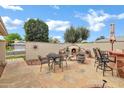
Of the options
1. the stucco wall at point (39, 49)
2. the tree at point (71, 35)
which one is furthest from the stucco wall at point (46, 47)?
the tree at point (71, 35)

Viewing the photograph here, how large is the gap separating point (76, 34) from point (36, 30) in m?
4.46

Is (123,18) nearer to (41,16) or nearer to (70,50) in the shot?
(70,50)

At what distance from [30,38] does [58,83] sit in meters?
15.3

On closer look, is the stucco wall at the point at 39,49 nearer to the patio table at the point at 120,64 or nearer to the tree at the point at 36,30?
the patio table at the point at 120,64

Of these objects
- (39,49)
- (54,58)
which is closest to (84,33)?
(39,49)

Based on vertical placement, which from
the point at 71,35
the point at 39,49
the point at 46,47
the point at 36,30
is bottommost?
the point at 39,49

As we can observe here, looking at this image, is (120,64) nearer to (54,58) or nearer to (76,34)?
(54,58)

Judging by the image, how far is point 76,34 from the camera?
19281 millimetres

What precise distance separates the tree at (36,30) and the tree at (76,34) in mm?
2431

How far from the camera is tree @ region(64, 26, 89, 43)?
19047 mm

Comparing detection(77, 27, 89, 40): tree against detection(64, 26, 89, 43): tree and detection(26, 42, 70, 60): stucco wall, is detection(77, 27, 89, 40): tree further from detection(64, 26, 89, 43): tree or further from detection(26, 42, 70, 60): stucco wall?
detection(26, 42, 70, 60): stucco wall

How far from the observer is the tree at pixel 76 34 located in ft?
62.5

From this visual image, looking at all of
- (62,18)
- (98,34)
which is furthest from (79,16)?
(98,34)

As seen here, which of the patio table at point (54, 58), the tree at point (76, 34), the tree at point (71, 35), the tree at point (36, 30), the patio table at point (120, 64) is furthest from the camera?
the tree at point (36, 30)
